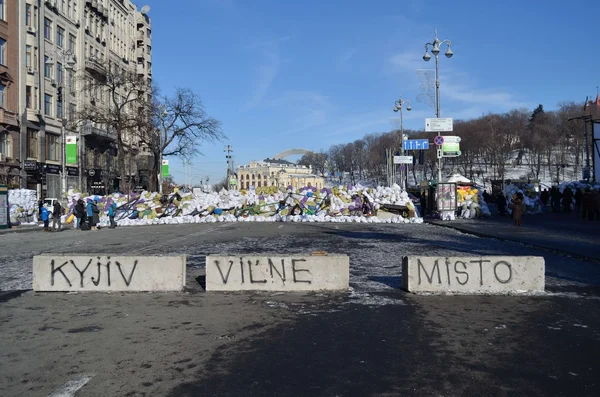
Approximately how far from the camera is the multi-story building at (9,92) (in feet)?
124

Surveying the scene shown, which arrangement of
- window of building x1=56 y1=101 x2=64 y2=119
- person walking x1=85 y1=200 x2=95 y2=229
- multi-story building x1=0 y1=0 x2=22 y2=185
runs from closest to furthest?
person walking x1=85 y1=200 x2=95 y2=229 < multi-story building x1=0 y1=0 x2=22 y2=185 < window of building x1=56 y1=101 x2=64 y2=119

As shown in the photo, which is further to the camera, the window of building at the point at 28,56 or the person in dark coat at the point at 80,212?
the window of building at the point at 28,56

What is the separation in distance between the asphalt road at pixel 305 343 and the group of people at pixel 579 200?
18251 mm

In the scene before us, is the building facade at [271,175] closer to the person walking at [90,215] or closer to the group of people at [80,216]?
the person walking at [90,215]

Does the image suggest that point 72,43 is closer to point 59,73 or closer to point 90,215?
point 59,73

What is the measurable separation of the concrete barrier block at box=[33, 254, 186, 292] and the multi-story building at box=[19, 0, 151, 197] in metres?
32.6

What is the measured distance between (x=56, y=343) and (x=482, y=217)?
29.2 m

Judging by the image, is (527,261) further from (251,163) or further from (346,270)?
(251,163)

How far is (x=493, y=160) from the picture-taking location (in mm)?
85750

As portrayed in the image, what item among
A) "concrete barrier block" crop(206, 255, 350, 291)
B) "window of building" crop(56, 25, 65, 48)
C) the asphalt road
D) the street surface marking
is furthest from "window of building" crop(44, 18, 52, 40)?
the street surface marking

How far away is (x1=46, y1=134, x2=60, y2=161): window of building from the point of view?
44037 mm

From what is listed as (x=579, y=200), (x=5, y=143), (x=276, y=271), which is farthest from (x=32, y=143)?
(x=579, y=200)

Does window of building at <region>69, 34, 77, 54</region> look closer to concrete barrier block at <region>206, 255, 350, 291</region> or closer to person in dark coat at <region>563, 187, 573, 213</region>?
person in dark coat at <region>563, 187, 573, 213</region>

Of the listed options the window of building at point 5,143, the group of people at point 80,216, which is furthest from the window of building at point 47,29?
the group of people at point 80,216
